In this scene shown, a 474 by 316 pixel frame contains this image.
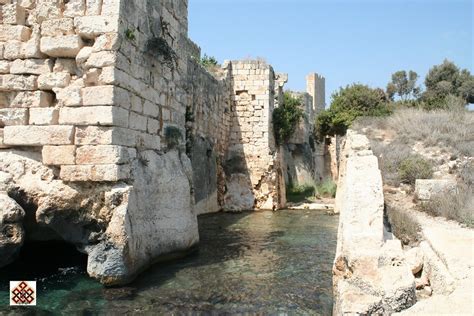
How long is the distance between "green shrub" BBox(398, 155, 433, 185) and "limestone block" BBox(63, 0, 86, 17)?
639 cm

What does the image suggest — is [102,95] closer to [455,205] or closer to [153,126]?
[153,126]

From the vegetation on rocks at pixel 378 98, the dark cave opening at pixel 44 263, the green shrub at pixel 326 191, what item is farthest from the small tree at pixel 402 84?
the dark cave opening at pixel 44 263

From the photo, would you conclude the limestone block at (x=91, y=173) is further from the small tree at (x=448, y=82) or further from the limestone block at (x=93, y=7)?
the small tree at (x=448, y=82)

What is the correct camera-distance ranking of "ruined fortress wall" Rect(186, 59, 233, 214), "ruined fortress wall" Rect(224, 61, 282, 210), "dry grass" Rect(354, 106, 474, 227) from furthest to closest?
"ruined fortress wall" Rect(224, 61, 282, 210) < "ruined fortress wall" Rect(186, 59, 233, 214) < "dry grass" Rect(354, 106, 474, 227)

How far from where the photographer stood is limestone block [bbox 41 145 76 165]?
4805mm

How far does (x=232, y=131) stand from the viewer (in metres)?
14.8

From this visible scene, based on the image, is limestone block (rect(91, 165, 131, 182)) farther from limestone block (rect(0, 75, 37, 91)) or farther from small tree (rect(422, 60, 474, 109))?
small tree (rect(422, 60, 474, 109))

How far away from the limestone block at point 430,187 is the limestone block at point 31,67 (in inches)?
225

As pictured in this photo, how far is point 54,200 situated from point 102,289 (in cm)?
108

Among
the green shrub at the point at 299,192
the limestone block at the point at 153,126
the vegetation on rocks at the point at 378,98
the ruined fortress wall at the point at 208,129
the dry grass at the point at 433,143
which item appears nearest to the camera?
the limestone block at the point at 153,126

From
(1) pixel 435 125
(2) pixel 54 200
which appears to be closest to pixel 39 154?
(2) pixel 54 200

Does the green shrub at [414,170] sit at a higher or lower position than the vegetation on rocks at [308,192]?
higher

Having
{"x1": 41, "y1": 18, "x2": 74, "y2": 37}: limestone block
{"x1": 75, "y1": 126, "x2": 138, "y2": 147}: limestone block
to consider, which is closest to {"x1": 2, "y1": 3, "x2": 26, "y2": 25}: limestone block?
{"x1": 41, "y1": 18, "x2": 74, "y2": 37}: limestone block

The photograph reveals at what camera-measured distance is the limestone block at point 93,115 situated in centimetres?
472
